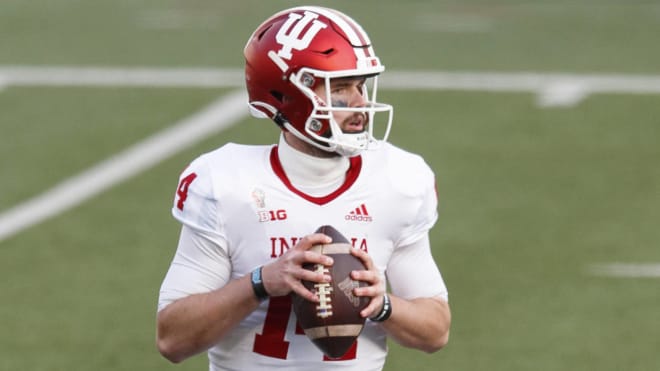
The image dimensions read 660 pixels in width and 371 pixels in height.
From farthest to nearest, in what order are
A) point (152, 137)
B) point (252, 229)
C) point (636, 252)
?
1. point (152, 137)
2. point (636, 252)
3. point (252, 229)

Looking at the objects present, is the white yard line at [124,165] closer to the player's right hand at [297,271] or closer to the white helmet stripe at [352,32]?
the white helmet stripe at [352,32]

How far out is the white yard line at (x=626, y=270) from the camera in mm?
8664

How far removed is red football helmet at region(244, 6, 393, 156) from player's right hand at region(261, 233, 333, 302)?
1.11ft

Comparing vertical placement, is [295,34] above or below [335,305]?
above

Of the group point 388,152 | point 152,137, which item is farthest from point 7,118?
point 388,152

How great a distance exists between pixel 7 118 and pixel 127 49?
2.11m

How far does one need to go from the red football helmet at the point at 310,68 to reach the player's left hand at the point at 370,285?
0.35 meters

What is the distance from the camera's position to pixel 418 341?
4.34m

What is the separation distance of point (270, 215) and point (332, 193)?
208 millimetres

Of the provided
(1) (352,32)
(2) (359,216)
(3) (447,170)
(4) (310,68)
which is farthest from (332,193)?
(3) (447,170)

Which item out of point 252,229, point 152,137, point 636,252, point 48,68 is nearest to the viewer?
point 252,229

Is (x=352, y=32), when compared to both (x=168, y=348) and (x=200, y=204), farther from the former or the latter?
(x=168, y=348)

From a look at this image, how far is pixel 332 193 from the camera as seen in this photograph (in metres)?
4.34

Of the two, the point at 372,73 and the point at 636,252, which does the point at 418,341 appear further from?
the point at 636,252
